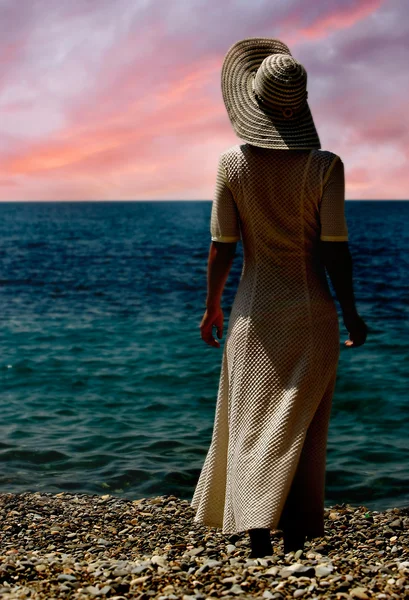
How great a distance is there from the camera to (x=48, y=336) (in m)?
16.3

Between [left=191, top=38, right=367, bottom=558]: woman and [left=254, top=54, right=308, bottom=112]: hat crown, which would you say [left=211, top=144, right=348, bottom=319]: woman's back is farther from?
[left=254, top=54, right=308, bottom=112]: hat crown

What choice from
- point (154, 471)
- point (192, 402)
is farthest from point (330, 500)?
point (192, 402)

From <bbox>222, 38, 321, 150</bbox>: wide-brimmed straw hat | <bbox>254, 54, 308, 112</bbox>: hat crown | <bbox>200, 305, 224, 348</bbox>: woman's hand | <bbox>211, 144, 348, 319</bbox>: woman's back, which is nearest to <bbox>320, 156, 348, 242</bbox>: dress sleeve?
<bbox>211, 144, 348, 319</bbox>: woman's back

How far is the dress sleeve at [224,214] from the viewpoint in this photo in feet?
14.6

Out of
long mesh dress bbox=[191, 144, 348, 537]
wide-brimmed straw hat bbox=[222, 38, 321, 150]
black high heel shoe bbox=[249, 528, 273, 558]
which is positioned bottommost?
black high heel shoe bbox=[249, 528, 273, 558]

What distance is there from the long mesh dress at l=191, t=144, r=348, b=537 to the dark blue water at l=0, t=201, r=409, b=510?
124 inches

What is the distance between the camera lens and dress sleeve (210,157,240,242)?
4.44 metres

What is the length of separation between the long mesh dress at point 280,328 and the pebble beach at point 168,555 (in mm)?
373

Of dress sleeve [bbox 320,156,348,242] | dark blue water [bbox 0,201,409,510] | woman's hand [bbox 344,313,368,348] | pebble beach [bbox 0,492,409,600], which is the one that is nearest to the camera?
pebble beach [bbox 0,492,409,600]

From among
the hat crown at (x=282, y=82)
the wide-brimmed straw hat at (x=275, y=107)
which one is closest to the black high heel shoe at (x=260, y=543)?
the wide-brimmed straw hat at (x=275, y=107)

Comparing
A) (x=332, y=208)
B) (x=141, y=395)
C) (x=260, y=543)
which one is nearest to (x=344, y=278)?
(x=332, y=208)

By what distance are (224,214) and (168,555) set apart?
7.92 ft

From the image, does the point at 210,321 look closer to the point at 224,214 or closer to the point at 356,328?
the point at 224,214

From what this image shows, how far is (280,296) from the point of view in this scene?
4426 millimetres
